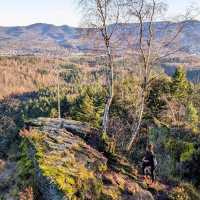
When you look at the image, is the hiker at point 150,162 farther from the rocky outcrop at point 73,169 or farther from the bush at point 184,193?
the bush at point 184,193

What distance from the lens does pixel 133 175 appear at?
15.8 meters

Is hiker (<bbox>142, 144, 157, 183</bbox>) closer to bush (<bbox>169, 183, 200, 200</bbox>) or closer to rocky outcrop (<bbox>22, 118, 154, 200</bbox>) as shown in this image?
rocky outcrop (<bbox>22, 118, 154, 200</bbox>)

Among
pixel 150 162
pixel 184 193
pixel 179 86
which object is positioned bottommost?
pixel 179 86

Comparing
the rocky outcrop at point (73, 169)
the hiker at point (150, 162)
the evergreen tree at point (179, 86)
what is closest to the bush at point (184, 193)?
the hiker at point (150, 162)

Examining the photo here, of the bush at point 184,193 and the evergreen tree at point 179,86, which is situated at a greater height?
the bush at point 184,193

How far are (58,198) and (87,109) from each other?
1168 inches

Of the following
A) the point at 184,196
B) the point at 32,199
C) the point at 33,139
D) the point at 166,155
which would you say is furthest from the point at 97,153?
the point at 166,155

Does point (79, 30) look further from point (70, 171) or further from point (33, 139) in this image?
point (70, 171)

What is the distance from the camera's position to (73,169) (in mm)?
13086

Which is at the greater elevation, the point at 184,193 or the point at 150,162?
the point at 150,162

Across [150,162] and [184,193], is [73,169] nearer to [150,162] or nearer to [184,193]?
[150,162]

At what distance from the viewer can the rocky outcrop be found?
468 inches

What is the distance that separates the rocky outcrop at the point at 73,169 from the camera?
1188 centimetres

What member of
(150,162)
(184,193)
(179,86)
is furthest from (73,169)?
(179,86)
